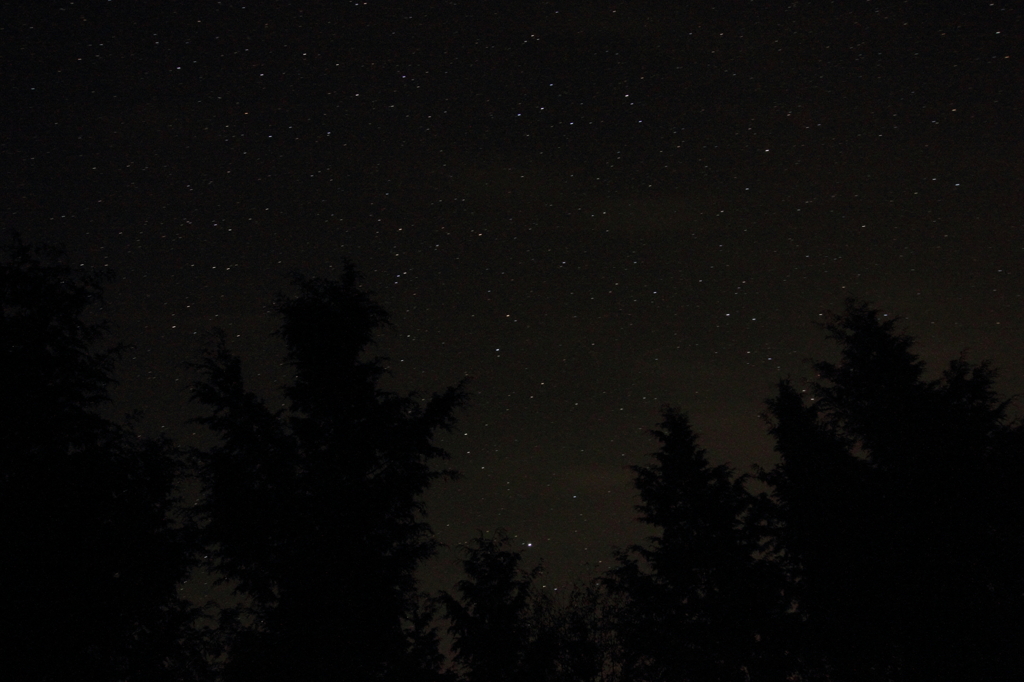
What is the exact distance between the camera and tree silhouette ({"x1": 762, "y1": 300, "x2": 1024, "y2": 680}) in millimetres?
13930

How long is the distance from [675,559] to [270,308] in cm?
1139

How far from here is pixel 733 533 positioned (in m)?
19.3

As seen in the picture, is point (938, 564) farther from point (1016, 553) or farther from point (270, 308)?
point (270, 308)

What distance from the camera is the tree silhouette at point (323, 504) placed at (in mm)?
13195

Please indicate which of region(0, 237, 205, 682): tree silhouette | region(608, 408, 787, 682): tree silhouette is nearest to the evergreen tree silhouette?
region(608, 408, 787, 682): tree silhouette

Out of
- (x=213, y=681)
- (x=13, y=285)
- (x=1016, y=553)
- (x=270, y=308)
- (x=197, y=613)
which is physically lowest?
(x=213, y=681)

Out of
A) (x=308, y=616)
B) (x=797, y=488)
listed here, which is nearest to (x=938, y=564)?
(x=797, y=488)

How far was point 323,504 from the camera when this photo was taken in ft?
46.2

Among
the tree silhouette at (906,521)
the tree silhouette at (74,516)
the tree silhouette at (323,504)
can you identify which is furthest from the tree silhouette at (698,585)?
the tree silhouette at (74,516)

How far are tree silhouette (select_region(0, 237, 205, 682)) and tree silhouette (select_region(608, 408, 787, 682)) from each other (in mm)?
10994

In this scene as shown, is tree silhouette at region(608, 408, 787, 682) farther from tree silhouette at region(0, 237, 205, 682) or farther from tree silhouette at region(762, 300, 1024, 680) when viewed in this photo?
tree silhouette at region(0, 237, 205, 682)

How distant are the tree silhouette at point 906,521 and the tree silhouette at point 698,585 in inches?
70.7

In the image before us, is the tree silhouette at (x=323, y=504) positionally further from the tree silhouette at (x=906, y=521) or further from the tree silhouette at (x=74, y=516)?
the tree silhouette at (x=906, y=521)

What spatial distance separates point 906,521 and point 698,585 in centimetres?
581
